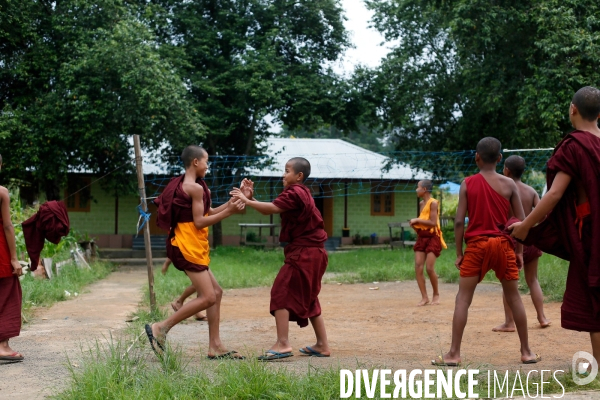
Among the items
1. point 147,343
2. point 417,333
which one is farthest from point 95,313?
point 417,333

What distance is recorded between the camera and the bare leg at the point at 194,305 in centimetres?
587

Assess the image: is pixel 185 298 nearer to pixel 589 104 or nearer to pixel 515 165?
pixel 515 165

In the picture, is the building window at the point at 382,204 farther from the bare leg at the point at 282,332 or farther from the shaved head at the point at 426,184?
the bare leg at the point at 282,332

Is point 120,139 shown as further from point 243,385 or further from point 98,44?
point 243,385

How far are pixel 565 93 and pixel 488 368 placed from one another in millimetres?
13323

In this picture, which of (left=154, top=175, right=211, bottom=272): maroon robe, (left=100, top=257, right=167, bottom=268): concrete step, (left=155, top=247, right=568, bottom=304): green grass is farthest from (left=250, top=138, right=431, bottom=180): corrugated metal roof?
(left=154, top=175, right=211, bottom=272): maroon robe

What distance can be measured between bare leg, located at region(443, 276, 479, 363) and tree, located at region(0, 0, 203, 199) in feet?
44.0

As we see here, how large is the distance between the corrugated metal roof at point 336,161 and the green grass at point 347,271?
603cm

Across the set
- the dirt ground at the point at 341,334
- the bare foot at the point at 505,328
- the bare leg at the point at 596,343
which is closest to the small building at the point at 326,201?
the dirt ground at the point at 341,334

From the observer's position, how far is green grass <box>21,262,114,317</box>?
380 inches

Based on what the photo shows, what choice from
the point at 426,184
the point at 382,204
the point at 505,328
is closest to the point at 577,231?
the point at 505,328

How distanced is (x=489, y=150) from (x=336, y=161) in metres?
23.6

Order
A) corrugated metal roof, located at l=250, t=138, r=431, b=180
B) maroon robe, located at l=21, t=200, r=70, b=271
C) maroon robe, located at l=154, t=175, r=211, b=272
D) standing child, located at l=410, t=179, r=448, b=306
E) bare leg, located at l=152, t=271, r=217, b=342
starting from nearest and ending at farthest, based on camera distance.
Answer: bare leg, located at l=152, t=271, r=217, b=342, maroon robe, located at l=154, t=175, r=211, b=272, maroon robe, located at l=21, t=200, r=70, b=271, standing child, located at l=410, t=179, r=448, b=306, corrugated metal roof, located at l=250, t=138, r=431, b=180

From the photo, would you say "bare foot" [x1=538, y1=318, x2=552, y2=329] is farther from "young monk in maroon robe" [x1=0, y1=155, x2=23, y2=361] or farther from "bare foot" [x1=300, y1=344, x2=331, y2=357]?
"young monk in maroon robe" [x1=0, y1=155, x2=23, y2=361]
